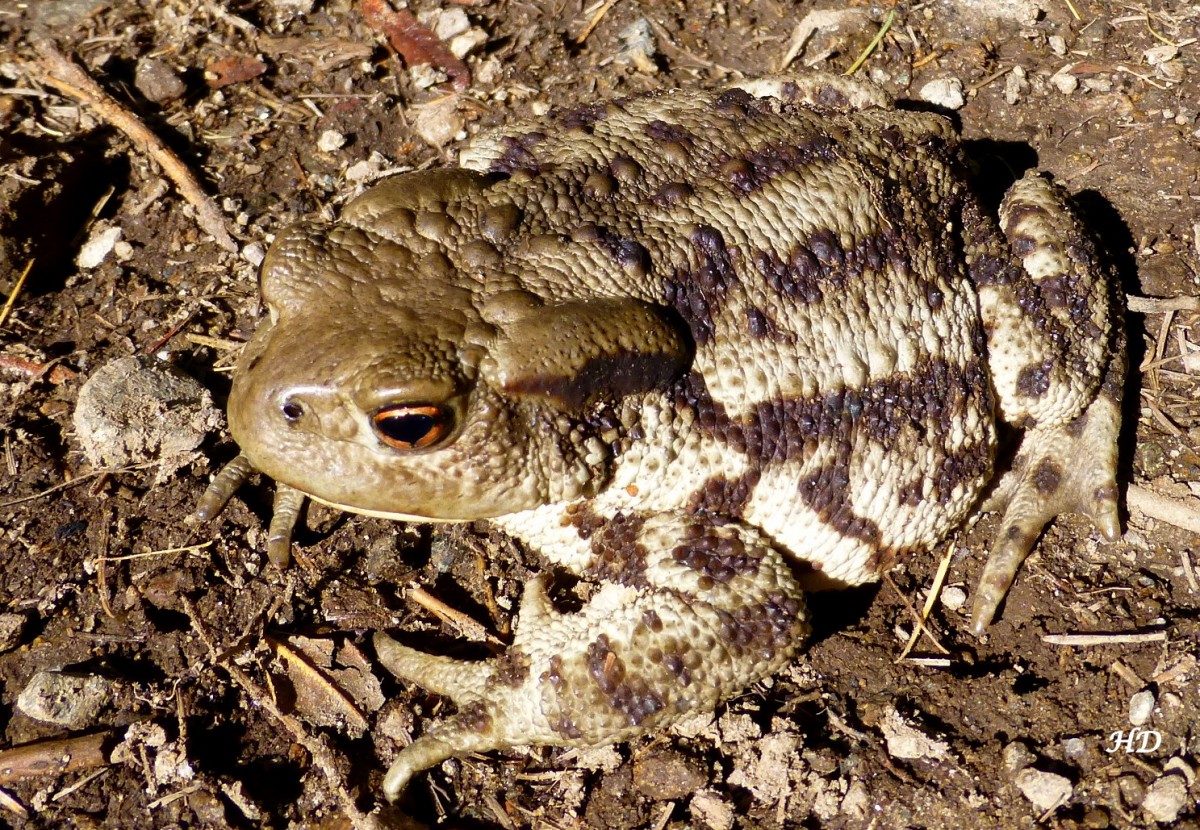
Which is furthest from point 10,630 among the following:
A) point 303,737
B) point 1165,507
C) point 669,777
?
point 1165,507

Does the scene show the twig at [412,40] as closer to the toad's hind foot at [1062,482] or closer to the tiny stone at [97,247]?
the tiny stone at [97,247]

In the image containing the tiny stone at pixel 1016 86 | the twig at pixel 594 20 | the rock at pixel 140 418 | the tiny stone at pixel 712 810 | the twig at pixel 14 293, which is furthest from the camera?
the twig at pixel 594 20

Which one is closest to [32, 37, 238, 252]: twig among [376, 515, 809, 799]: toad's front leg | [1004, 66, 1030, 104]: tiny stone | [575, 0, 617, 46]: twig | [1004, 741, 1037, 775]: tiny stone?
[575, 0, 617, 46]: twig

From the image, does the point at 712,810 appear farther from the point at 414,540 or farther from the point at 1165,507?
the point at 1165,507

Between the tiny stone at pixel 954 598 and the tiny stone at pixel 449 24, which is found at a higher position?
the tiny stone at pixel 449 24

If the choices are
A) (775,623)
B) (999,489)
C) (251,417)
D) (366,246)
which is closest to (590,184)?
(366,246)

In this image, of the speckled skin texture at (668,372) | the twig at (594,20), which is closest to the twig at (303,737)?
Result: the speckled skin texture at (668,372)
